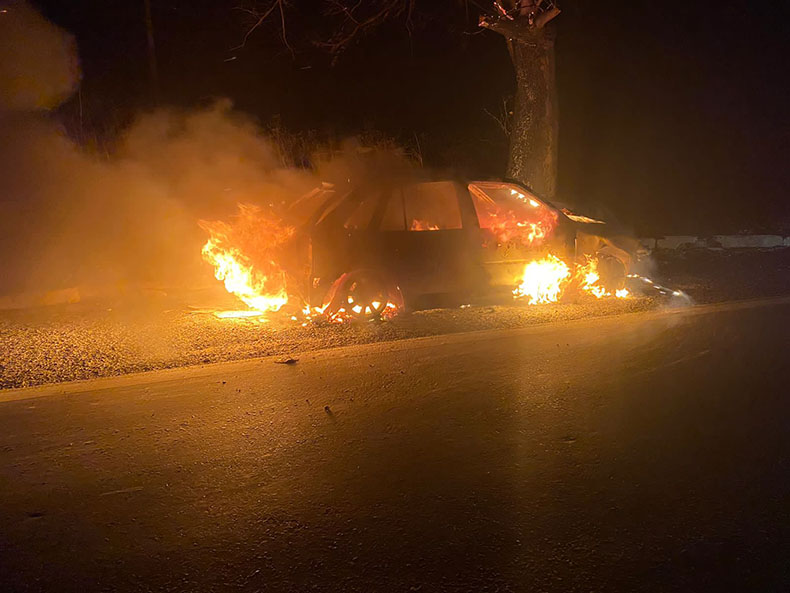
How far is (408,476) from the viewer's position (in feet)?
12.9

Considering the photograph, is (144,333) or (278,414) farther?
(144,333)

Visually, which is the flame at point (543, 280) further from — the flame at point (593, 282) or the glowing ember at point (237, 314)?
the glowing ember at point (237, 314)

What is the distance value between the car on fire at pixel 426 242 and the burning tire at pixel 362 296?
0.04 feet

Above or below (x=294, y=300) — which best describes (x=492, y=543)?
below

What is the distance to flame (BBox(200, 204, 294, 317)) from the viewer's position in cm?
783

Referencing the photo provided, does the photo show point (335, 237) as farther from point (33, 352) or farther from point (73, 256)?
point (73, 256)

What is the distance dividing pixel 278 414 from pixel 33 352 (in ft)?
10.6

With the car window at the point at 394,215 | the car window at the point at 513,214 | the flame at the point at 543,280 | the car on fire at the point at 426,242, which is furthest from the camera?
the flame at the point at 543,280

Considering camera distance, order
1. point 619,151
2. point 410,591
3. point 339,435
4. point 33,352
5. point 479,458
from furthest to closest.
Result: point 619,151
point 33,352
point 339,435
point 479,458
point 410,591

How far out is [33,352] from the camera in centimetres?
668

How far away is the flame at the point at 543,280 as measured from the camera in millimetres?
8344

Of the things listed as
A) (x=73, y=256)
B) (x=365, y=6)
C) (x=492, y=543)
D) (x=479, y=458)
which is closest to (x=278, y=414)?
(x=479, y=458)

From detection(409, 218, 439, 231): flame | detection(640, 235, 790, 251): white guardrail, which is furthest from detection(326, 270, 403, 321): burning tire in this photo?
detection(640, 235, 790, 251): white guardrail

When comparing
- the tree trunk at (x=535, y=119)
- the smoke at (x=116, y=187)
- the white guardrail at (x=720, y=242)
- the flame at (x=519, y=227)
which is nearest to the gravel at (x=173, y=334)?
the flame at (x=519, y=227)
